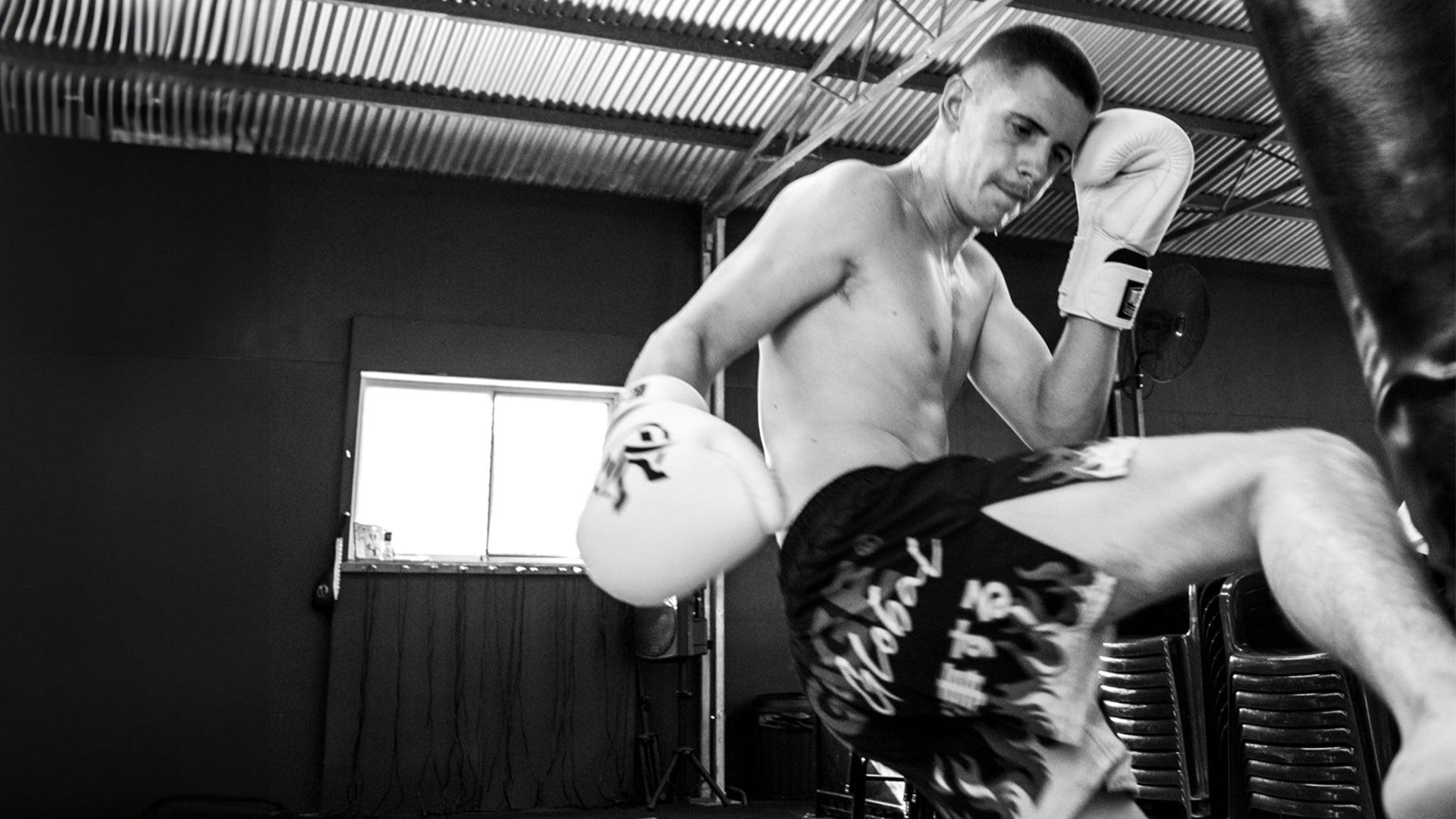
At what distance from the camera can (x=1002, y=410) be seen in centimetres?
198

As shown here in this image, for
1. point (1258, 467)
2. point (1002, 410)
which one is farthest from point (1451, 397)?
point (1002, 410)

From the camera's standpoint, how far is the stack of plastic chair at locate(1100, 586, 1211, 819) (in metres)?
2.60

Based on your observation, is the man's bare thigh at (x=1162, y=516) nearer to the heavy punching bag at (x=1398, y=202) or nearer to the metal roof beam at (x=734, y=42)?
the heavy punching bag at (x=1398, y=202)

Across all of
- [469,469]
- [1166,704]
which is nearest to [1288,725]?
[1166,704]

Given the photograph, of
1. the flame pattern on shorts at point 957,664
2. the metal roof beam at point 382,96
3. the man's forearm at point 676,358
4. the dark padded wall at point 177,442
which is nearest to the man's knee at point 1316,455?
the flame pattern on shorts at point 957,664

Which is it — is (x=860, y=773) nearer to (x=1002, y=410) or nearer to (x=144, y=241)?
(x=1002, y=410)

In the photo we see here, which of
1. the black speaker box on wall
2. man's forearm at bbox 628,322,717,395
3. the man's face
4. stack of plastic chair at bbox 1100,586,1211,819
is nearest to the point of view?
man's forearm at bbox 628,322,717,395

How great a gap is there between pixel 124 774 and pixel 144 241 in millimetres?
2986

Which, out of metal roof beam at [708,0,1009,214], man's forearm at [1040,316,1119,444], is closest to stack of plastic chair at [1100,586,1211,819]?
man's forearm at [1040,316,1119,444]

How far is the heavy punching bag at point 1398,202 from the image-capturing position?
Result: 2.05 feet

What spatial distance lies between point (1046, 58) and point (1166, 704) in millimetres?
1664

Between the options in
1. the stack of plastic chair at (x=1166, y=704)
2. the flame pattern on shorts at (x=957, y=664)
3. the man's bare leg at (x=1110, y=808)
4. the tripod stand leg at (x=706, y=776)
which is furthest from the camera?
the tripod stand leg at (x=706, y=776)

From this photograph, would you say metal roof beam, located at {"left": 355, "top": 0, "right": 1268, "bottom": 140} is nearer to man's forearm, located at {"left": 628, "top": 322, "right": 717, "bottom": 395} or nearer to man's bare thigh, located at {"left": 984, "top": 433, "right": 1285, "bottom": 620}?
man's forearm, located at {"left": 628, "top": 322, "right": 717, "bottom": 395}

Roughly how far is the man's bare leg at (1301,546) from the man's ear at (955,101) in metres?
0.88
